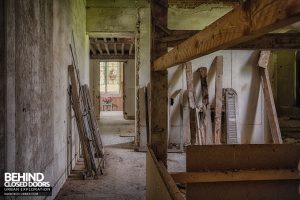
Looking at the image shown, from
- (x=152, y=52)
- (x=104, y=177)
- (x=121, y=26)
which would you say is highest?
(x=121, y=26)

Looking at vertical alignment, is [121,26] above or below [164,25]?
above

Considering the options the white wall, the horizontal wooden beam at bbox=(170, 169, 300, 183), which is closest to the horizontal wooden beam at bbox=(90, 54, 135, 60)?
the white wall

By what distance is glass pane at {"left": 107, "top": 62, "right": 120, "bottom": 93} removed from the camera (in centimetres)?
2017

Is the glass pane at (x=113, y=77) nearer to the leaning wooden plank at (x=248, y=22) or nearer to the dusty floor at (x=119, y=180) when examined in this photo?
the dusty floor at (x=119, y=180)

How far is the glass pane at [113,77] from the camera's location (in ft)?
66.2

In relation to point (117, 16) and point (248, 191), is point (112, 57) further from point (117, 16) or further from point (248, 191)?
point (248, 191)

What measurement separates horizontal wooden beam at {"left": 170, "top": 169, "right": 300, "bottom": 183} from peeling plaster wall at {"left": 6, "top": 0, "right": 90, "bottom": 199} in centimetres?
150

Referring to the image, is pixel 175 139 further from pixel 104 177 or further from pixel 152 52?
pixel 152 52

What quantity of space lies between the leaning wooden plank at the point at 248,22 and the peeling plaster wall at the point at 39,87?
1.78m

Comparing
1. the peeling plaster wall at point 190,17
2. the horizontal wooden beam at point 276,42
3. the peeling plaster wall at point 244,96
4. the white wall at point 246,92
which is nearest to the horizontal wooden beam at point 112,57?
the peeling plaster wall at point 190,17

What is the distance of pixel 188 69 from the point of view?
7.21 m

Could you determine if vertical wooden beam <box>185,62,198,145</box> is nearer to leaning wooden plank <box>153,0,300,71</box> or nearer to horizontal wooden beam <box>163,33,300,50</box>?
horizontal wooden beam <box>163,33,300,50</box>

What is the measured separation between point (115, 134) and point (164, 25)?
23.8 feet

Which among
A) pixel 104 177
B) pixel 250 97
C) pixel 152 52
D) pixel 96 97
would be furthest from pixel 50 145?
pixel 96 97
